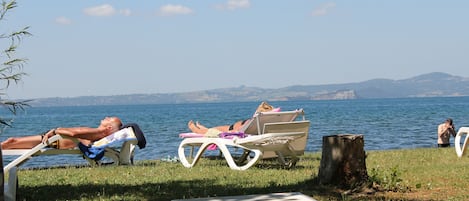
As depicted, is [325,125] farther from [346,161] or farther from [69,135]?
[346,161]

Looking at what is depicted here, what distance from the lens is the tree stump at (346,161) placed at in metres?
7.30

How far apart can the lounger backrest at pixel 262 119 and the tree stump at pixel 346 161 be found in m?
3.86

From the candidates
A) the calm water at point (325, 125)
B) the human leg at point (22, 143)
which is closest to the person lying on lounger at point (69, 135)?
the human leg at point (22, 143)

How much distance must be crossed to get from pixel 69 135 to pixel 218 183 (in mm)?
4414

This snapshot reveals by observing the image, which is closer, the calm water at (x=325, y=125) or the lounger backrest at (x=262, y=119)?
the lounger backrest at (x=262, y=119)

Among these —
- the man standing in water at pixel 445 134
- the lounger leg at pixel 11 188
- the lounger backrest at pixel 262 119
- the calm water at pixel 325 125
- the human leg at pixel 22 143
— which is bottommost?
the calm water at pixel 325 125

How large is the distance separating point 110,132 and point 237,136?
9.31 ft

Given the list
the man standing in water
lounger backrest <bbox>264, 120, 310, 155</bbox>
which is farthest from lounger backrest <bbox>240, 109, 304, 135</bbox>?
the man standing in water

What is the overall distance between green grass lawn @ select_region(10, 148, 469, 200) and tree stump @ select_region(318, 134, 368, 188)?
144mm

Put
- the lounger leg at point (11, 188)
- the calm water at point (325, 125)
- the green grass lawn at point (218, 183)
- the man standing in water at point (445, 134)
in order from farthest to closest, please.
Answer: the calm water at point (325, 125) → the man standing in water at point (445, 134) → the green grass lawn at point (218, 183) → the lounger leg at point (11, 188)

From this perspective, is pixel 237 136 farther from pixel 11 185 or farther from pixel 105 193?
pixel 11 185

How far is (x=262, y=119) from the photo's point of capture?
11.5 m

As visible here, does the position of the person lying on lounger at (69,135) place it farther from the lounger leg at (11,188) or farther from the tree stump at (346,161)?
the lounger leg at (11,188)

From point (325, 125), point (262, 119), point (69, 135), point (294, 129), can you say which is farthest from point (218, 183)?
point (325, 125)
